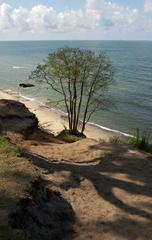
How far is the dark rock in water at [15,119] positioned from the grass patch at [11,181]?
5.58 m

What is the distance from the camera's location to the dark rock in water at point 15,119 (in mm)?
16734

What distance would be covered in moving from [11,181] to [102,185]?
2739 millimetres

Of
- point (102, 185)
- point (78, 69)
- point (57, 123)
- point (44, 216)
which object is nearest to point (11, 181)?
point (44, 216)

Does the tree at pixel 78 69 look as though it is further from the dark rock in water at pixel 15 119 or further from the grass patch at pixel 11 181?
the grass patch at pixel 11 181

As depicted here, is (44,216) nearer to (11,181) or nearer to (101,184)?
(11,181)

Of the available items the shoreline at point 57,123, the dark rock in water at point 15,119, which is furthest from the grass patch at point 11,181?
the shoreline at point 57,123

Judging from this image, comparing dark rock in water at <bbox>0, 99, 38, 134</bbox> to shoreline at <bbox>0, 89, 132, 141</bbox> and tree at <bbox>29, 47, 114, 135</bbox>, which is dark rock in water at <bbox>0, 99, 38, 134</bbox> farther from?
shoreline at <bbox>0, 89, 132, 141</bbox>

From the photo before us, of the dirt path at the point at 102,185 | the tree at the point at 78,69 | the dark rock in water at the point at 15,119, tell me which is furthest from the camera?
the tree at the point at 78,69

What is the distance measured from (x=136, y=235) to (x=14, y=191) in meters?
2.56

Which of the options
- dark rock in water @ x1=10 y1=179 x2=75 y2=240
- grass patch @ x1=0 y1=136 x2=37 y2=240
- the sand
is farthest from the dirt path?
grass patch @ x1=0 y1=136 x2=37 y2=240

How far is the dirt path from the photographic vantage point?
27.0ft

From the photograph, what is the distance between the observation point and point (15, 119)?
17.7 meters

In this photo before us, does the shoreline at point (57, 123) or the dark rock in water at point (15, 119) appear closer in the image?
the dark rock in water at point (15, 119)

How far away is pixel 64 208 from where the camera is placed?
8.84m
